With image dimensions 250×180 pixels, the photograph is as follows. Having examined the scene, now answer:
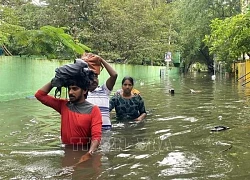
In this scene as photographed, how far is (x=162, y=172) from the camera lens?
14.5 feet

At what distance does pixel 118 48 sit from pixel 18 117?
22460 millimetres

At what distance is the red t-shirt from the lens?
4.69 m

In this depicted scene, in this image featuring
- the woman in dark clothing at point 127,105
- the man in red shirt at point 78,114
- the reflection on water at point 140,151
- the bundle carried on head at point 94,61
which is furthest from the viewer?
the woman in dark clothing at point 127,105

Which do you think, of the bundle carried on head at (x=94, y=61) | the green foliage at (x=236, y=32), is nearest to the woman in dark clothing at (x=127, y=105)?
the bundle carried on head at (x=94, y=61)

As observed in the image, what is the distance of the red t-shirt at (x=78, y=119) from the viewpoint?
15.4 feet

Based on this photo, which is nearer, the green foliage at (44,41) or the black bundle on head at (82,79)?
the black bundle on head at (82,79)

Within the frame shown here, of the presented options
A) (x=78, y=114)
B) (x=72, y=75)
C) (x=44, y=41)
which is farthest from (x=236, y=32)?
(x=72, y=75)

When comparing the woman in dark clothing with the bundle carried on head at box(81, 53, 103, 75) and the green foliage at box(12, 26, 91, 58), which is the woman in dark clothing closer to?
the bundle carried on head at box(81, 53, 103, 75)

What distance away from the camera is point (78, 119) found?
4723 mm

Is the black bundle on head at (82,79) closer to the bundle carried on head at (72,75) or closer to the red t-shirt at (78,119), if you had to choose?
the bundle carried on head at (72,75)

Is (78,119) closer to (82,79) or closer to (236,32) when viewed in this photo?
(82,79)

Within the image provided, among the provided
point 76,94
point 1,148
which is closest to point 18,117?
point 1,148

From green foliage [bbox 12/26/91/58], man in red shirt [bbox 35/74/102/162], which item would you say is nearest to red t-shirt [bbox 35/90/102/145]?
man in red shirt [bbox 35/74/102/162]

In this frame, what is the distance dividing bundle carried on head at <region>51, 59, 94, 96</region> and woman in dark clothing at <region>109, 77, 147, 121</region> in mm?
3641
